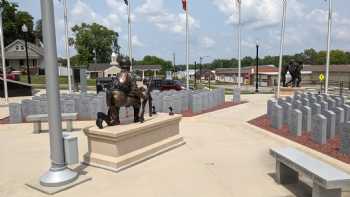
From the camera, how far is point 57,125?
6004mm

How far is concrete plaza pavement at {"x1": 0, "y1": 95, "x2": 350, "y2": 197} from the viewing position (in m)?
5.74

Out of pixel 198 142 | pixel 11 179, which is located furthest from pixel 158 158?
pixel 11 179

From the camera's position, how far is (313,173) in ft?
16.0

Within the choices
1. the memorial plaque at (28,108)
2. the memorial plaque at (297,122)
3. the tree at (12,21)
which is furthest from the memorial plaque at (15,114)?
the tree at (12,21)

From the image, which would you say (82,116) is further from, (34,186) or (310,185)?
(310,185)

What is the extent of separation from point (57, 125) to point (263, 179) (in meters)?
4.28

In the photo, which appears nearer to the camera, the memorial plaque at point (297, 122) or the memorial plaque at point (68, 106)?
the memorial plaque at point (297, 122)

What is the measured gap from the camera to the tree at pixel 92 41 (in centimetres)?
7962

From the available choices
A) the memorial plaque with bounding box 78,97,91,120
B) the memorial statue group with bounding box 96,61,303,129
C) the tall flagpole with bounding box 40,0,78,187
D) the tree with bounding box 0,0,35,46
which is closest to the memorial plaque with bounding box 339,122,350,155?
the memorial statue group with bounding box 96,61,303,129

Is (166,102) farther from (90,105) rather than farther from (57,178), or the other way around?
(57,178)

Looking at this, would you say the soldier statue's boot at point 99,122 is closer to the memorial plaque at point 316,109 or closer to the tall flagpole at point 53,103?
the tall flagpole at point 53,103

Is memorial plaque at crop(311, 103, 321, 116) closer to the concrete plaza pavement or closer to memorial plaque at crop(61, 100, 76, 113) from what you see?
the concrete plaza pavement

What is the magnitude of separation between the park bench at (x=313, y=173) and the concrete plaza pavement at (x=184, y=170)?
309 millimetres

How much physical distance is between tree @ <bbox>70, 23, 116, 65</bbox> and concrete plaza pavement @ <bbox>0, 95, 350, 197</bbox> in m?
72.1
